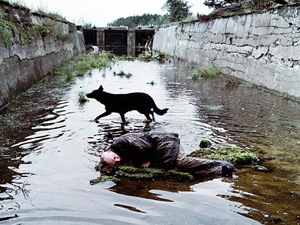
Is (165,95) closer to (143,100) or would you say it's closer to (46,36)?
(143,100)

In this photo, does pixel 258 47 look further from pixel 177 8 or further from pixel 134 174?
pixel 177 8

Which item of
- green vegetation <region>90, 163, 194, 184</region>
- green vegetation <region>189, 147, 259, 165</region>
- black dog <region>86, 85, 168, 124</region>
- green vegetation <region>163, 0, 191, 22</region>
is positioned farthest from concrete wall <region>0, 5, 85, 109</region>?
green vegetation <region>163, 0, 191, 22</region>

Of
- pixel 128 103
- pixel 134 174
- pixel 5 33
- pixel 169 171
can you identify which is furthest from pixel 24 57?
pixel 169 171

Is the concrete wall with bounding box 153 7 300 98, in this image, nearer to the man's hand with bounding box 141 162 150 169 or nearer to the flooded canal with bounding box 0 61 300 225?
the flooded canal with bounding box 0 61 300 225

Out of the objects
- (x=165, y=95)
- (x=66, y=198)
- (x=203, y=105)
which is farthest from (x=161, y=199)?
(x=165, y=95)

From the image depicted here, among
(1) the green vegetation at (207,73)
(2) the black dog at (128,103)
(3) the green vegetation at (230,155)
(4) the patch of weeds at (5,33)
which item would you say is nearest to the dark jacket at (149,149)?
(3) the green vegetation at (230,155)

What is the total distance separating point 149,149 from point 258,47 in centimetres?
856

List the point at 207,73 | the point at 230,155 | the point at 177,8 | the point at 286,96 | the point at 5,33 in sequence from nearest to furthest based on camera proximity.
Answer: the point at 230,155, the point at 5,33, the point at 286,96, the point at 207,73, the point at 177,8

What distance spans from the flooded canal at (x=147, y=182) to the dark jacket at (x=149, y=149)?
0.39 metres

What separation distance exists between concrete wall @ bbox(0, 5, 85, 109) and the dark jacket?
15.2ft

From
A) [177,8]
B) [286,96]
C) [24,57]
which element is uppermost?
[177,8]

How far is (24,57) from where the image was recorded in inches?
450

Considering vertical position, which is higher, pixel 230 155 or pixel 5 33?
pixel 5 33

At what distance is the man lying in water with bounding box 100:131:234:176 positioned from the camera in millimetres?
4766
